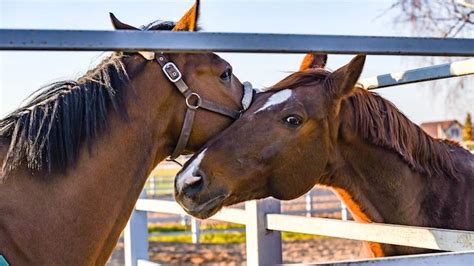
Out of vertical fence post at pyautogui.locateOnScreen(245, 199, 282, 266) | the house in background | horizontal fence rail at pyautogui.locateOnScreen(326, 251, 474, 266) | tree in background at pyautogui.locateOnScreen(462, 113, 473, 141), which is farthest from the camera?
the house in background

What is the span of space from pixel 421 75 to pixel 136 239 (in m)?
2.21

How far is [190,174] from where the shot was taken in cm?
264

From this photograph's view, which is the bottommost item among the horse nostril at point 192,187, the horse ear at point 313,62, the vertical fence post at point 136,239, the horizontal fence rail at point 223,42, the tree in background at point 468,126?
the vertical fence post at point 136,239

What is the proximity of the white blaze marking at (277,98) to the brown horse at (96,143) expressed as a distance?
0.84 ft

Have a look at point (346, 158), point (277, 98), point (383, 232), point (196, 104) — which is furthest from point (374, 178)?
point (196, 104)

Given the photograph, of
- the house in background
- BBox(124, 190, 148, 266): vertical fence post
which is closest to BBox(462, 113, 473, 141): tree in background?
the house in background

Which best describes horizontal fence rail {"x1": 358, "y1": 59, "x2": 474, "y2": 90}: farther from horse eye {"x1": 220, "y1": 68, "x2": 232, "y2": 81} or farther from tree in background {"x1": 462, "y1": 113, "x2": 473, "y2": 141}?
tree in background {"x1": 462, "y1": 113, "x2": 473, "y2": 141}

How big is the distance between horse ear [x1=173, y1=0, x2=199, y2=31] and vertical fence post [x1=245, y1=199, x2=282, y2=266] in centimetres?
109

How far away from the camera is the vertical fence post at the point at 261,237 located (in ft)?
11.0

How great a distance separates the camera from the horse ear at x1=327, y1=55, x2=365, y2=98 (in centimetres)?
285

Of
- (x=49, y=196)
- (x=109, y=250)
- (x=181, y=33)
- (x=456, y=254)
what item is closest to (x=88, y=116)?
(x=49, y=196)

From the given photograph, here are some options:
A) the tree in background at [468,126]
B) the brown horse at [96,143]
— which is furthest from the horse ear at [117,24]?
the tree in background at [468,126]

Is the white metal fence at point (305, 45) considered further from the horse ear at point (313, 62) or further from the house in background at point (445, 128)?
the house in background at point (445, 128)

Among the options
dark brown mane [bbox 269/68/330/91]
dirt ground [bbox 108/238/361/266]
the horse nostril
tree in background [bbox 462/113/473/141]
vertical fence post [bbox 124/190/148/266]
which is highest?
tree in background [bbox 462/113/473/141]
